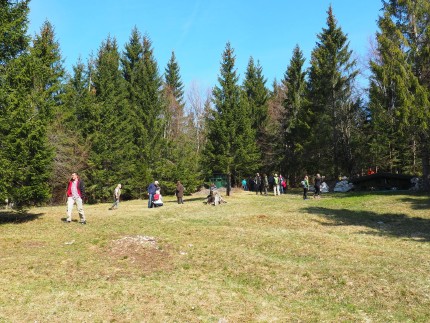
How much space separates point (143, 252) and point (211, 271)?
216cm

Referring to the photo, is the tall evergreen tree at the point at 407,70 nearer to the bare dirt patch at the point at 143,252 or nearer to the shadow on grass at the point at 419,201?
the shadow on grass at the point at 419,201

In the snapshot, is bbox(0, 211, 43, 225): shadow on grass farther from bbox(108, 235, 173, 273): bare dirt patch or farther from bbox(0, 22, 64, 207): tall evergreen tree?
bbox(108, 235, 173, 273): bare dirt patch

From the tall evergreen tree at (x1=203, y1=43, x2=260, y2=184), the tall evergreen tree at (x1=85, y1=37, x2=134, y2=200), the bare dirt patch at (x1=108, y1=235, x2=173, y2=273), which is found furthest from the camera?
the tall evergreen tree at (x1=85, y1=37, x2=134, y2=200)

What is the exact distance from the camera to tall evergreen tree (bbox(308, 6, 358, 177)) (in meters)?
38.9

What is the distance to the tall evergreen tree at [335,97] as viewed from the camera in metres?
38.9

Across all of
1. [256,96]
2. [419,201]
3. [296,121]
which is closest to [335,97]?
[296,121]

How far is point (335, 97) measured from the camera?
39.0m

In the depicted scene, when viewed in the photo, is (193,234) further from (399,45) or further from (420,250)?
(399,45)

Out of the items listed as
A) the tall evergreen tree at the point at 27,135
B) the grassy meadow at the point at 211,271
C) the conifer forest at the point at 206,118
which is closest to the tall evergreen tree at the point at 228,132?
the conifer forest at the point at 206,118

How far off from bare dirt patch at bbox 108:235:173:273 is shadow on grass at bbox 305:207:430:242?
855cm

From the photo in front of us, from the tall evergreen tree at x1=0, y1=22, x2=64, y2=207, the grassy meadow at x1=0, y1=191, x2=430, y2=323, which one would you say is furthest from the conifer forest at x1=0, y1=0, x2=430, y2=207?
the grassy meadow at x1=0, y1=191, x2=430, y2=323

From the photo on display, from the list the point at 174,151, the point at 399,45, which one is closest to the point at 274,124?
the point at 174,151

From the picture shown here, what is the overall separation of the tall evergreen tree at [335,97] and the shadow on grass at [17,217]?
3059 centimetres

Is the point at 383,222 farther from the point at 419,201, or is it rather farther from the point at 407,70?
the point at 407,70
